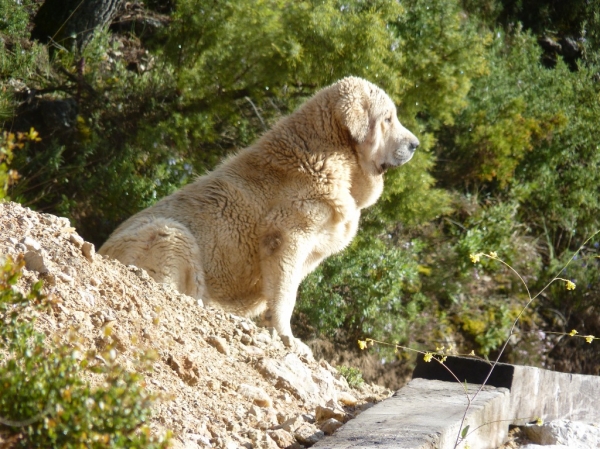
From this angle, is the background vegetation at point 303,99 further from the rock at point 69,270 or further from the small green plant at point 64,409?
the small green plant at point 64,409

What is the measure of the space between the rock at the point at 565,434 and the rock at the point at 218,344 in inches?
71.2

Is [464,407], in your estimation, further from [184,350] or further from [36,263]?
[36,263]

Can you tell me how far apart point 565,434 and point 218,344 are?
200 cm

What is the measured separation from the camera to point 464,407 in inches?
172

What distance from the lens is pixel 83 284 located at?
4320 millimetres

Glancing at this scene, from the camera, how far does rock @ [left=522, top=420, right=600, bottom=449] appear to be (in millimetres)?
4844

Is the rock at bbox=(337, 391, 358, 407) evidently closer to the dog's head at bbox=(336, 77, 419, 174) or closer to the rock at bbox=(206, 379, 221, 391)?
the rock at bbox=(206, 379, 221, 391)

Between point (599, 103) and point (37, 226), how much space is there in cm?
989

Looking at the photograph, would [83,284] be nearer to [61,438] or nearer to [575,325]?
[61,438]

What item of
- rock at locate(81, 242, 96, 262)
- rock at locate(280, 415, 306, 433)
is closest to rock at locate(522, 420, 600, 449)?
rock at locate(280, 415, 306, 433)

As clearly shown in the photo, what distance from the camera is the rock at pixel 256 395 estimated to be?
430 centimetres

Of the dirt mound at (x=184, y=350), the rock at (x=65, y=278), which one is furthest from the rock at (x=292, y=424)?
the rock at (x=65, y=278)

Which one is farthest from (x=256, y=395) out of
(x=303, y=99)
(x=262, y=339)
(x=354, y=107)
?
(x=303, y=99)

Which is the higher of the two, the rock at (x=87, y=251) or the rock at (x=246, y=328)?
the rock at (x=87, y=251)
